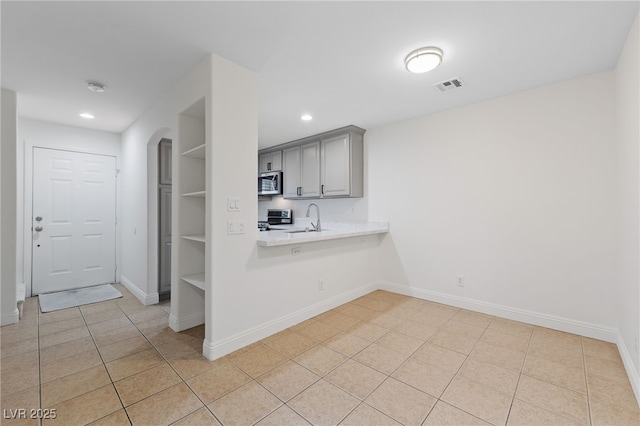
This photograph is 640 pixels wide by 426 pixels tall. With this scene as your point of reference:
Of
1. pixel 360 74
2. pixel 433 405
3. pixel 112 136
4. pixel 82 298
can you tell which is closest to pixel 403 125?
pixel 360 74

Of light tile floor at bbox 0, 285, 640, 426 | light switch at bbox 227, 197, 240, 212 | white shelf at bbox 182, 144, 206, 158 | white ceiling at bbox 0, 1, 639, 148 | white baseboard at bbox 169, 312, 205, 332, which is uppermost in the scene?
white ceiling at bbox 0, 1, 639, 148

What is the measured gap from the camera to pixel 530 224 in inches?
113

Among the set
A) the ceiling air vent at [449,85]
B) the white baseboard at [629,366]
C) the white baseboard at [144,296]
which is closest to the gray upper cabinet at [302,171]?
the ceiling air vent at [449,85]

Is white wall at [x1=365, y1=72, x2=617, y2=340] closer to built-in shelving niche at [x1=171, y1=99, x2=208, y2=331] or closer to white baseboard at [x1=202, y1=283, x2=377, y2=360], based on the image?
white baseboard at [x1=202, y1=283, x2=377, y2=360]

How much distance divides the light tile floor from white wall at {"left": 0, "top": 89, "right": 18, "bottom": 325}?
31 centimetres

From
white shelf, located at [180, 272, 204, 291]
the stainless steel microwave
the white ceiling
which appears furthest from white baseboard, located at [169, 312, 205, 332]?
the stainless steel microwave

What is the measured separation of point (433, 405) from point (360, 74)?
2.65 m

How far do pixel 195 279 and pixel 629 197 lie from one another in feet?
11.9

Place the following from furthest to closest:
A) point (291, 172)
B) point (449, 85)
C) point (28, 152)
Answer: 1. point (291, 172)
2. point (28, 152)
3. point (449, 85)

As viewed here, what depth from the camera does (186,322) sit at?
110 inches

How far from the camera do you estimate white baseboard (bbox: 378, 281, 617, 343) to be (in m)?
2.54

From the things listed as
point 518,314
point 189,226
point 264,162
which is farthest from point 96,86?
point 518,314

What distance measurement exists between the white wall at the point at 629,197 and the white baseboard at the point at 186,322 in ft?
11.3

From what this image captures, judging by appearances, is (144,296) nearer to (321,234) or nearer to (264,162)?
(321,234)
